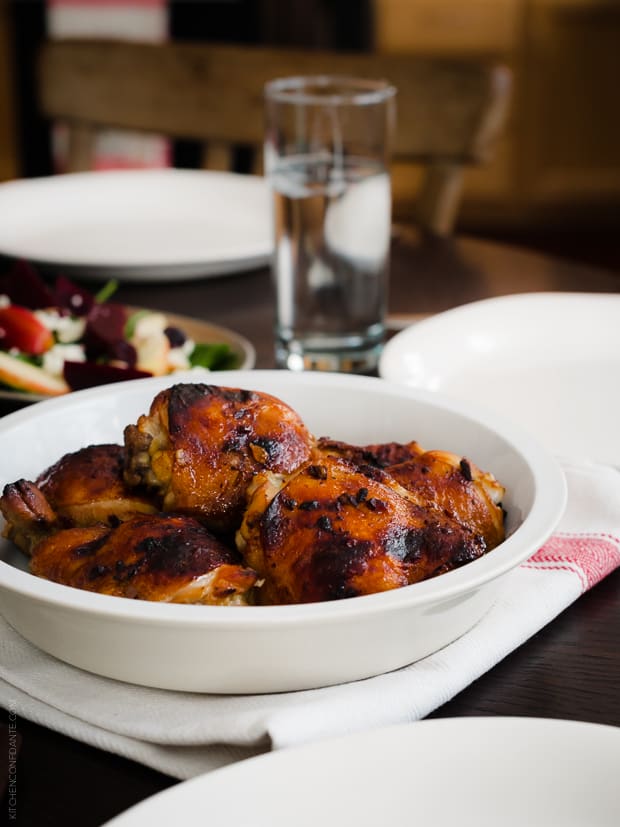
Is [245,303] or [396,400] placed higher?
[396,400]

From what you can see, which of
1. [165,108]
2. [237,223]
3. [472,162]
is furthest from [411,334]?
[165,108]

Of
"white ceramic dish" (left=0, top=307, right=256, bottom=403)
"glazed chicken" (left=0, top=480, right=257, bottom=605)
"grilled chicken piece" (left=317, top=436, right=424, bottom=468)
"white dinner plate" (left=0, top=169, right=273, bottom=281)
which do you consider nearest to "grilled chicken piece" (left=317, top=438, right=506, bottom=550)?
"grilled chicken piece" (left=317, top=436, right=424, bottom=468)

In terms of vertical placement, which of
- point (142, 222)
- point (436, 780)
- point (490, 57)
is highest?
point (436, 780)

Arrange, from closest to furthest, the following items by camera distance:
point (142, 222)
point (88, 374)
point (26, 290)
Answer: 1. point (88, 374)
2. point (26, 290)
3. point (142, 222)

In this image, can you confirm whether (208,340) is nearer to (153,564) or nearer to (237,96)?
(153,564)

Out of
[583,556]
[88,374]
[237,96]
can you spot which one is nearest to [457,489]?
[583,556]

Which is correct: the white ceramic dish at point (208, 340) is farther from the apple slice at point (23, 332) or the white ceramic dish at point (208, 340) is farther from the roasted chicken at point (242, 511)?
the roasted chicken at point (242, 511)

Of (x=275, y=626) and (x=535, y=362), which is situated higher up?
(x=275, y=626)

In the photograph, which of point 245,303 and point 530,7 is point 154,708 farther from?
point 530,7

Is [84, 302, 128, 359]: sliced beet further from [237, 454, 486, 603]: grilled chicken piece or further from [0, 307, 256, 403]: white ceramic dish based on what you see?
[237, 454, 486, 603]: grilled chicken piece
